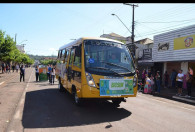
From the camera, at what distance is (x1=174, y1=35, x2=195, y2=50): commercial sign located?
50.3 ft

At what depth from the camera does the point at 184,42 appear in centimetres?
1617

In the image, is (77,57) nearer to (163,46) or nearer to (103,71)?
(103,71)

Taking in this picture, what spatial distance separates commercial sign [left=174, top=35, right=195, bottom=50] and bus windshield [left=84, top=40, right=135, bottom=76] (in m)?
10.4

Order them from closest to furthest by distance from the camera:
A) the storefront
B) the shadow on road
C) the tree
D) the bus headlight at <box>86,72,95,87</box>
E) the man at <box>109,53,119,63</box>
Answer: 1. the shadow on road
2. the bus headlight at <box>86,72,95,87</box>
3. the man at <box>109,53,119,63</box>
4. the storefront
5. the tree

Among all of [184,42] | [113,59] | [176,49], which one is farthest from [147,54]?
[113,59]

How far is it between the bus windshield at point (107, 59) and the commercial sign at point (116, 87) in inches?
9.8

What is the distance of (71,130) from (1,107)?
12.8 feet

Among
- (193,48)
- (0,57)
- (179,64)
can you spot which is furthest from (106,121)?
(0,57)

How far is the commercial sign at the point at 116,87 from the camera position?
21.1 ft

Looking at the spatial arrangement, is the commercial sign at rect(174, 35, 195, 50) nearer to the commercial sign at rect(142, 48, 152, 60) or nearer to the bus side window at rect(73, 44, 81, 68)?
the commercial sign at rect(142, 48, 152, 60)

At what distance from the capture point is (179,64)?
1764cm

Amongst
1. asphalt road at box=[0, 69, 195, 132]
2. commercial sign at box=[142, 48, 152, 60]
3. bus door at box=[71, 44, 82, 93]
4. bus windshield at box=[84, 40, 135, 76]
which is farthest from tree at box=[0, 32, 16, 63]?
bus windshield at box=[84, 40, 135, 76]

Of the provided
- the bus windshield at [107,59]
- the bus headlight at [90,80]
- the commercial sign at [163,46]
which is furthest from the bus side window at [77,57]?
the commercial sign at [163,46]

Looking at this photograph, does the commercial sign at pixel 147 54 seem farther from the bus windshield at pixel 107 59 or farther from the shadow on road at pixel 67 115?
the shadow on road at pixel 67 115
